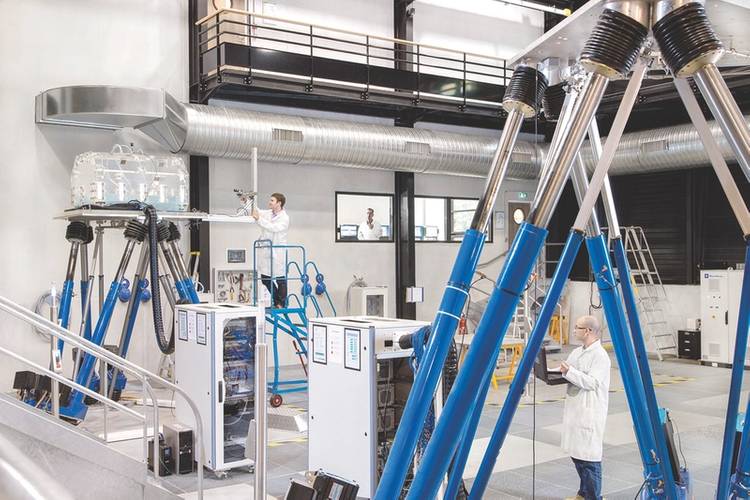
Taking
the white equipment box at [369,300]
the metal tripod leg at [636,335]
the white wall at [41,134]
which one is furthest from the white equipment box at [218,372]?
the white equipment box at [369,300]

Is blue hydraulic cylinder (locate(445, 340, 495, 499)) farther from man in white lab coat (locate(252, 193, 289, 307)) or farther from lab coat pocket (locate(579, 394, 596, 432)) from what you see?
man in white lab coat (locate(252, 193, 289, 307))

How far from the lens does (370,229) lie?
14.7 meters

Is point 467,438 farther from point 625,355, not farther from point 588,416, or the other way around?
point 588,416

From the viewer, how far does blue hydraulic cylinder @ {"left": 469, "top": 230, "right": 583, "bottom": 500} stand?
1821mm

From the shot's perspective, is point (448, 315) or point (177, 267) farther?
point (177, 267)

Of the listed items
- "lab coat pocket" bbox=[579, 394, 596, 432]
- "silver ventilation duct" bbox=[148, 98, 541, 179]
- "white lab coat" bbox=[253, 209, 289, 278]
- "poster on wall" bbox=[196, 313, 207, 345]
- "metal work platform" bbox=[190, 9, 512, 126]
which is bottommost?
"lab coat pocket" bbox=[579, 394, 596, 432]

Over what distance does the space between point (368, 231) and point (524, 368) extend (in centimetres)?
1281

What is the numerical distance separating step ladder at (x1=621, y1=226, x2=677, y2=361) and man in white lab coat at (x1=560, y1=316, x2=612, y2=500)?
29.4 ft

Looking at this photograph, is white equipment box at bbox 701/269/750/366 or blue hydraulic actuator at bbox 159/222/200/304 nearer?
blue hydraulic actuator at bbox 159/222/200/304

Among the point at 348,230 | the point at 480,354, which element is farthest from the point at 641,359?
the point at 348,230

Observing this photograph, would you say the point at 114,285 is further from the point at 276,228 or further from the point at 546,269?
the point at 546,269

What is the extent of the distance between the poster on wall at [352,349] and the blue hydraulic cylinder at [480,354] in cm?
348

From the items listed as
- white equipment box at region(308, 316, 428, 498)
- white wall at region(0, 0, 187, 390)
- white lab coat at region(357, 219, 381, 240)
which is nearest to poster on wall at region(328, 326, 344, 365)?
white equipment box at region(308, 316, 428, 498)

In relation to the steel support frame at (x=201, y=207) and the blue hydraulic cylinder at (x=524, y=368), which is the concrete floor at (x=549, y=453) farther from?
the steel support frame at (x=201, y=207)
